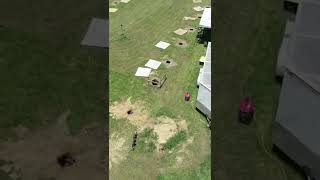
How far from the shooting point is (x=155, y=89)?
2647 cm

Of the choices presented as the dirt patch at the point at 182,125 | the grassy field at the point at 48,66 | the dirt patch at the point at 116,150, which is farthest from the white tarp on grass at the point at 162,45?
the dirt patch at the point at 116,150

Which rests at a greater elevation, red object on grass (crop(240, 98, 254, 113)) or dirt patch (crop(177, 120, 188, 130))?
red object on grass (crop(240, 98, 254, 113))

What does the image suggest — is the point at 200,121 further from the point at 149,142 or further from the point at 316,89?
the point at 316,89

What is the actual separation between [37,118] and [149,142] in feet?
20.9

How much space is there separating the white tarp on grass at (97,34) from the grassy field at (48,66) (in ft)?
1.58

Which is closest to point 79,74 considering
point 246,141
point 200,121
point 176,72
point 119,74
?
point 119,74

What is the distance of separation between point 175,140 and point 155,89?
14.9 ft

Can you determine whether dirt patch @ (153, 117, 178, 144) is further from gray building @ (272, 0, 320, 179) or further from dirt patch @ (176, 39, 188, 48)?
dirt patch @ (176, 39, 188, 48)

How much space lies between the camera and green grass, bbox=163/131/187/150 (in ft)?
74.5

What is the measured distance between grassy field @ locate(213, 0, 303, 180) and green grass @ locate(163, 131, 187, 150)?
1756 mm

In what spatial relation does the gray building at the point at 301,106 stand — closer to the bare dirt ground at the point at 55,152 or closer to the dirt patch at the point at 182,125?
the dirt patch at the point at 182,125

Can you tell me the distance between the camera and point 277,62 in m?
25.5

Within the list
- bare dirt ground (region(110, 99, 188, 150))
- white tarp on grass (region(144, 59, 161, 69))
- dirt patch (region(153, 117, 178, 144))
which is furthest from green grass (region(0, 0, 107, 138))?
dirt patch (region(153, 117, 178, 144))

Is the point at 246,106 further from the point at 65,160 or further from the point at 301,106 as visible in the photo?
the point at 65,160
